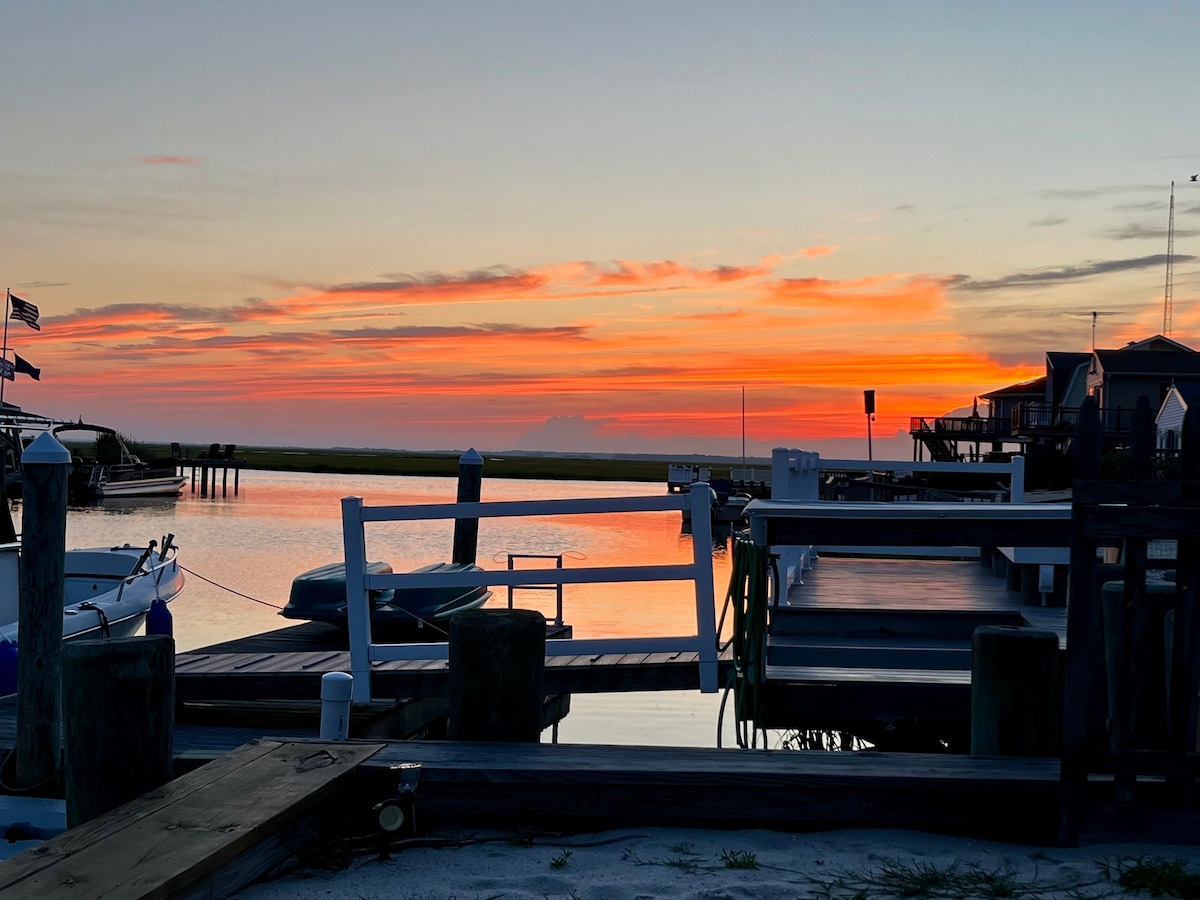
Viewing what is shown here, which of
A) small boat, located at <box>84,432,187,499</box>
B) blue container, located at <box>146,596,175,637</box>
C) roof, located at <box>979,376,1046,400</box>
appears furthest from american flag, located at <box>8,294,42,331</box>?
roof, located at <box>979,376,1046,400</box>

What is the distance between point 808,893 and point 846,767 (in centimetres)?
110

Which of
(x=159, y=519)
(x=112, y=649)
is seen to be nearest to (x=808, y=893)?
(x=112, y=649)

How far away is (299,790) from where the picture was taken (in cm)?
522

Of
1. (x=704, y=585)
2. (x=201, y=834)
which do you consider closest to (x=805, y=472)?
(x=704, y=585)

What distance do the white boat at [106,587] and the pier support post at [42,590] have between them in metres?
5.74

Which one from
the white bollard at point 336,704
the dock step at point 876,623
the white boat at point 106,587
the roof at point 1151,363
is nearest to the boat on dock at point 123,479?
the white boat at point 106,587

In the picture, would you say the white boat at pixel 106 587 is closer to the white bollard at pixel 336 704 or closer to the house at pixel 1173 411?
the white bollard at pixel 336 704

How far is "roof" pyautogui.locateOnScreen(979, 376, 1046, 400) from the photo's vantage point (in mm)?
82375

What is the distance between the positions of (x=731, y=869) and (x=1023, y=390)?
8394cm

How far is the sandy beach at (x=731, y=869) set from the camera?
4727mm

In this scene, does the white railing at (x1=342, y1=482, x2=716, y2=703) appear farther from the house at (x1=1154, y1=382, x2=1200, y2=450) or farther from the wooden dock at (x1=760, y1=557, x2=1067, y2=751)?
the house at (x1=1154, y1=382, x2=1200, y2=450)

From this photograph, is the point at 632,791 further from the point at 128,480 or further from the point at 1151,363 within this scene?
the point at 128,480

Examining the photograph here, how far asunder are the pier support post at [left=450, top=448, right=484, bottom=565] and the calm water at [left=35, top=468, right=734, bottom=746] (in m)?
1.55

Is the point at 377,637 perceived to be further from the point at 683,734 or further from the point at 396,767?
the point at 396,767
